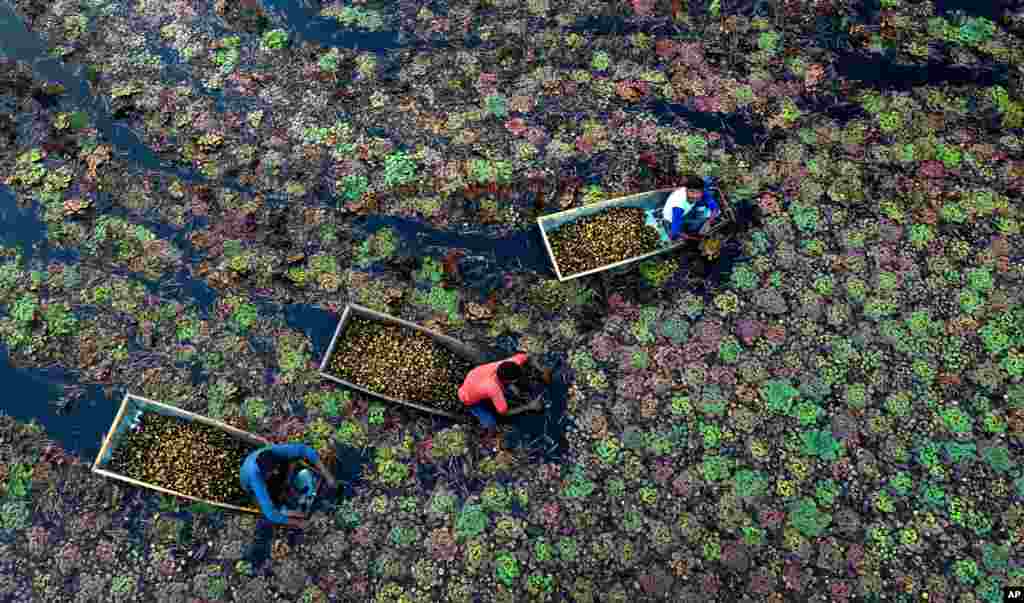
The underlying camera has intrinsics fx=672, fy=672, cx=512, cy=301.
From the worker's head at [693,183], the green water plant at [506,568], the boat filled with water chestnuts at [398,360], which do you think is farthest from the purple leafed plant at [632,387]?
the worker's head at [693,183]

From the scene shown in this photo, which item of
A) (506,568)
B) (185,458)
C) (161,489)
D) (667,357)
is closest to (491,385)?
(506,568)

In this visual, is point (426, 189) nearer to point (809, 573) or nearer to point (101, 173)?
point (101, 173)

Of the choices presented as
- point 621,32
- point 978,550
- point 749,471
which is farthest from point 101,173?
point 978,550

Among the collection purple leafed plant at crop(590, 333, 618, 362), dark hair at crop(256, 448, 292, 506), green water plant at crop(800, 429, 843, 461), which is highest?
purple leafed plant at crop(590, 333, 618, 362)

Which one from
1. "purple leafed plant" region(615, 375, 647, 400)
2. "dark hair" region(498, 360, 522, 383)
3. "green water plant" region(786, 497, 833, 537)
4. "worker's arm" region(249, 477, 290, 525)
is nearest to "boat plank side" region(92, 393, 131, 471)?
"worker's arm" region(249, 477, 290, 525)

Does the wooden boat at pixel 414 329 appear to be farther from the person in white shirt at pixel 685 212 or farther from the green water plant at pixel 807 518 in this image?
the green water plant at pixel 807 518

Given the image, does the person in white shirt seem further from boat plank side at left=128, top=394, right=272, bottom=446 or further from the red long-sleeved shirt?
boat plank side at left=128, top=394, right=272, bottom=446
